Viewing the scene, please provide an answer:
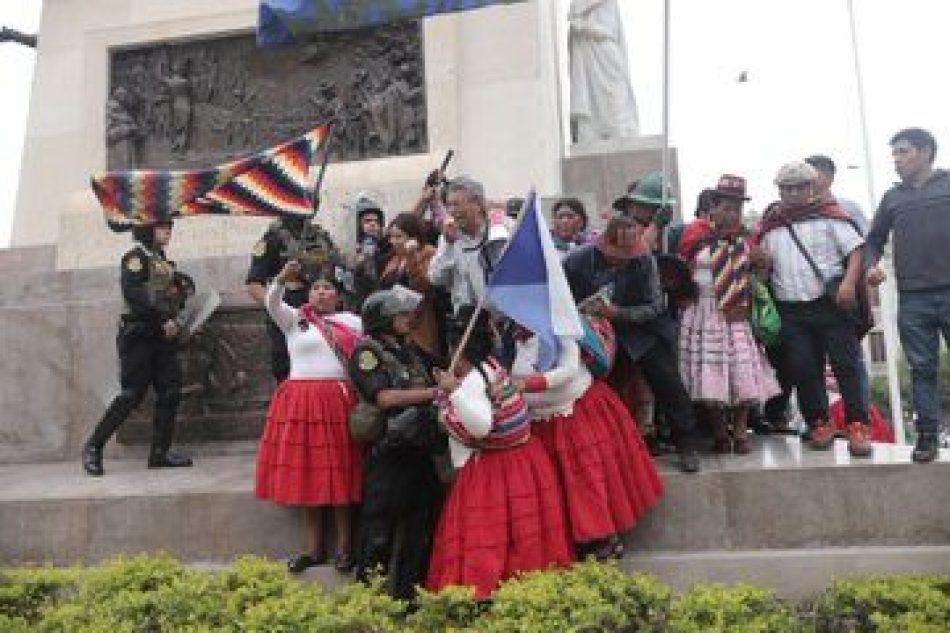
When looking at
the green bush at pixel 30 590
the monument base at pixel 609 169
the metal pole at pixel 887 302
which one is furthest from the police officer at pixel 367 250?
the metal pole at pixel 887 302

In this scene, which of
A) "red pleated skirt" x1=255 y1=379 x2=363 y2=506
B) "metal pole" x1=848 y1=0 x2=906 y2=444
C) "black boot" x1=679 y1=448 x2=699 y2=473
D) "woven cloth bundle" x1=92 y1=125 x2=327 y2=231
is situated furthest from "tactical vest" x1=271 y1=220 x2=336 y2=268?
"metal pole" x1=848 y1=0 x2=906 y2=444

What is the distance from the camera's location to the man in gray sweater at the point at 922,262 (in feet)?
17.3

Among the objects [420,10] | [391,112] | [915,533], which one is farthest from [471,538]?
[391,112]

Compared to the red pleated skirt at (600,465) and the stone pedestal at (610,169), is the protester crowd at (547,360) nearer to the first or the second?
the red pleated skirt at (600,465)

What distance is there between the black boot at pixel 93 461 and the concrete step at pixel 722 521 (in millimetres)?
611

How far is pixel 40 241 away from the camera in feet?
33.7

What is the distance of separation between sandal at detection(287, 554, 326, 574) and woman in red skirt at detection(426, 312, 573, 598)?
845 mm

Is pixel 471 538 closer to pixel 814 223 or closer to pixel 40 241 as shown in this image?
pixel 814 223

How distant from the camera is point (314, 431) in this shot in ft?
17.4

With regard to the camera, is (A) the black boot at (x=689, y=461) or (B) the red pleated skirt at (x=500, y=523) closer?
(B) the red pleated skirt at (x=500, y=523)

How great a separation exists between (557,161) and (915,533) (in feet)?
19.1

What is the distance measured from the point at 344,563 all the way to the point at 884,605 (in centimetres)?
261

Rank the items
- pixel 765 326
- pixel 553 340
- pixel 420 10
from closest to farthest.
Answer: pixel 553 340, pixel 765 326, pixel 420 10

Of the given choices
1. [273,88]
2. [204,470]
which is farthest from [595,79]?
[204,470]
